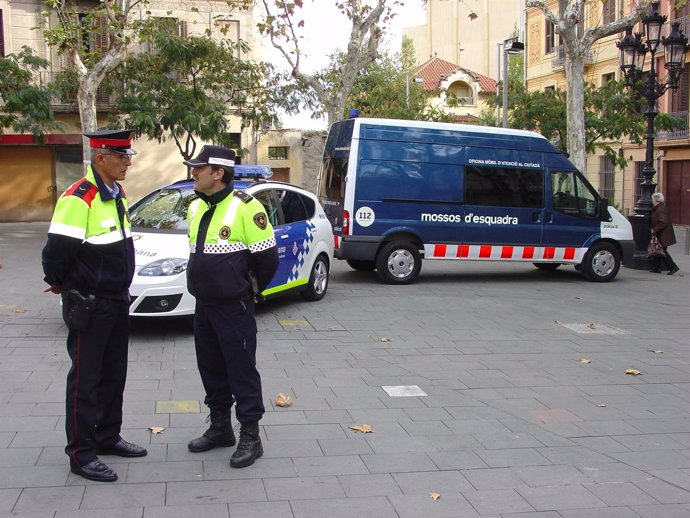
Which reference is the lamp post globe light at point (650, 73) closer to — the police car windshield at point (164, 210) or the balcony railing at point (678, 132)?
the police car windshield at point (164, 210)

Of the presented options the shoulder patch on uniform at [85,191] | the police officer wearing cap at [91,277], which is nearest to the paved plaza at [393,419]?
the police officer wearing cap at [91,277]

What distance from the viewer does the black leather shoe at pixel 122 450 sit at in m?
4.70

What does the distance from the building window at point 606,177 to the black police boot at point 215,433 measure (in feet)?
109

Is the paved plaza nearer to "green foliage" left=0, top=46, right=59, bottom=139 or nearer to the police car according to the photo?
the police car

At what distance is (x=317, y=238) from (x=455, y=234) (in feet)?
11.0

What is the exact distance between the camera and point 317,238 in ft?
35.1

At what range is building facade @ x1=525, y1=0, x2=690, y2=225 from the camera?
31141 mm

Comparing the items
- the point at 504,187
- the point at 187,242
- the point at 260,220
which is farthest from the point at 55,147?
the point at 260,220

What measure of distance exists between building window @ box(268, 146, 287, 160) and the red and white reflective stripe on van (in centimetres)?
2003

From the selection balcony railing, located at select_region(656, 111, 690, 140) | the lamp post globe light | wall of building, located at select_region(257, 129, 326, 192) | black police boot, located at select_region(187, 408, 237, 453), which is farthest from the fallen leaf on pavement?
balcony railing, located at select_region(656, 111, 690, 140)

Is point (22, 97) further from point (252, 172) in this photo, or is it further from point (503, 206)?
point (503, 206)

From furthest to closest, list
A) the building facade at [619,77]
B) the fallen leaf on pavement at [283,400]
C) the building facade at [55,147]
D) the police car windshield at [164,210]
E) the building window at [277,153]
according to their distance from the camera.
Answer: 1. the building window at [277,153]
2. the building facade at [619,77]
3. the building facade at [55,147]
4. the police car windshield at [164,210]
5. the fallen leaf on pavement at [283,400]

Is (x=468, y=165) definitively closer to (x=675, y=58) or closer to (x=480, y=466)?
(x=675, y=58)

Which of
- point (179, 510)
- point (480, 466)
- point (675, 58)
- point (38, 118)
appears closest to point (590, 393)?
point (480, 466)
